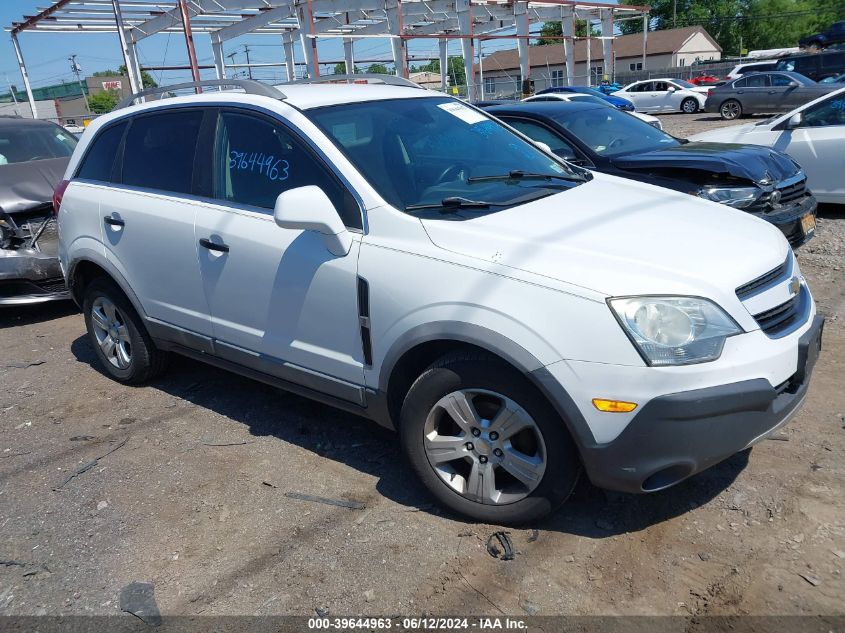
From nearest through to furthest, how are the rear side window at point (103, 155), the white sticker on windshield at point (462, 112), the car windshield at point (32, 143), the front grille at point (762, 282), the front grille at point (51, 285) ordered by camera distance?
the front grille at point (762, 282) → the white sticker on windshield at point (462, 112) → the rear side window at point (103, 155) → the front grille at point (51, 285) → the car windshield at point (32, 143)

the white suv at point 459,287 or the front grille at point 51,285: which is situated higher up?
the white suv at point 459,287

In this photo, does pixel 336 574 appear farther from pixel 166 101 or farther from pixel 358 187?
pixel 166 101

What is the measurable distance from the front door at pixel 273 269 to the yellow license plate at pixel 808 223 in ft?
15.1

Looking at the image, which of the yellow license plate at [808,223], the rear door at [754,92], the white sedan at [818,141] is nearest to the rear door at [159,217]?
the yellow license plate at [808,223]

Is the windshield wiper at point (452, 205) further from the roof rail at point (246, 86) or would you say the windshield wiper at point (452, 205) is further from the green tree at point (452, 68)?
the green tree at point (452, 68)

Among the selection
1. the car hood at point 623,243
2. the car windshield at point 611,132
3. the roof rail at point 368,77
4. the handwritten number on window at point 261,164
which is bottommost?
the car windshield at point 611,132

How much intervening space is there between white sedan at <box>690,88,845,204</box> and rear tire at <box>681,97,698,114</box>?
65.8ft

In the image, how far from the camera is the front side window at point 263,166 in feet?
10.9

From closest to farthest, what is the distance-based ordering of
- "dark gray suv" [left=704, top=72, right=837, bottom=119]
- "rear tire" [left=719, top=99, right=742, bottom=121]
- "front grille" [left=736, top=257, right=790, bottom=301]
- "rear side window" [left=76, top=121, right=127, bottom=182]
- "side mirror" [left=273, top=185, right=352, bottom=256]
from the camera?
"front grille" [left=736, top=257, right=790, bottom=301] < "side mirror" [left=273, top=185, right=352, bottom=256] < "rear side window" [left=76, top=121, right=127, bottom=182] < "dark gray suv" [left=704, top=72, right=837, bottom=119] < "rear tire" [left=719, top=99, right=742, bottom=121]

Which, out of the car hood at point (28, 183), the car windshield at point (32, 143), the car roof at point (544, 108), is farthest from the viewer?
the car windshield at point (32, 143)

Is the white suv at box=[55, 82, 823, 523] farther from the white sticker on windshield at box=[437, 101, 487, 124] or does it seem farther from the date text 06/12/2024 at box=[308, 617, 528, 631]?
the date text 06/12/2024 at box=[308, 617, 528, 631]

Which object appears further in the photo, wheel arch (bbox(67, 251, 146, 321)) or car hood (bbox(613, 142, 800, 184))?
car hood (bbox(613, 142, 800, 184))

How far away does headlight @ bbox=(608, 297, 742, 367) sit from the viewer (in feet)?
8.21

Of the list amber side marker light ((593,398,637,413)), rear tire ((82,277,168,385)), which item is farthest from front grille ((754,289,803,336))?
rear tire ((82,277,168,385))
